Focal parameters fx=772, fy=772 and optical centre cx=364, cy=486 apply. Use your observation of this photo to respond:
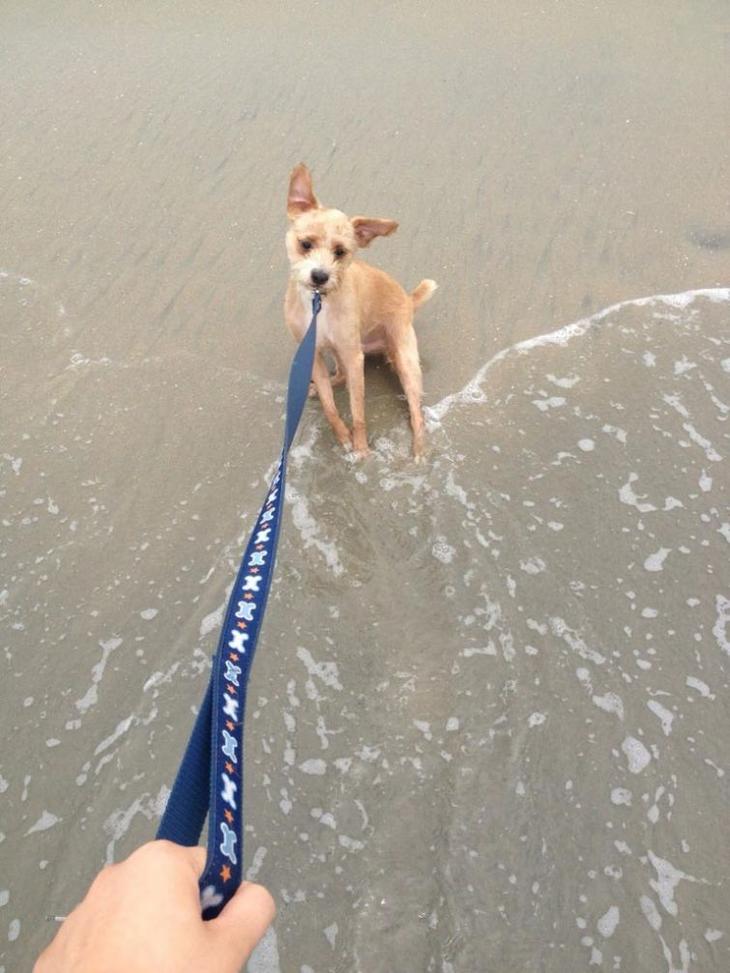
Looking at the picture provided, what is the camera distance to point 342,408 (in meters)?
4.20

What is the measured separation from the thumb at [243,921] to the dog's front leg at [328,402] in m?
2.88

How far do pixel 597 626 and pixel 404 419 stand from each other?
1.56m

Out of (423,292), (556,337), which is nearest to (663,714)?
(556,337)

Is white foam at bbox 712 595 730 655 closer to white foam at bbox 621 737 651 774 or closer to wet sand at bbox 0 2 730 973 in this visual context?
wet sand at bbox 0 2 730 973

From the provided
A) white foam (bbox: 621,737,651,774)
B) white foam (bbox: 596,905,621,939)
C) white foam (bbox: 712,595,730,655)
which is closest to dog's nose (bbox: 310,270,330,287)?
white foam (bbox: 712,595,730,655)

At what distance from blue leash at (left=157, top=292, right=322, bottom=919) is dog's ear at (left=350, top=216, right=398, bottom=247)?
7.99 ft

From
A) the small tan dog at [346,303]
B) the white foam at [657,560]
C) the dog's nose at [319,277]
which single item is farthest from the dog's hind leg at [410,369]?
the white foam at [657,560]

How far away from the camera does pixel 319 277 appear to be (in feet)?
11.3

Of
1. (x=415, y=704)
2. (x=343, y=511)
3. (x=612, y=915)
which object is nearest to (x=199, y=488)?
(x=343, y=511)

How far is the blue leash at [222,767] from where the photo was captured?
99 cm

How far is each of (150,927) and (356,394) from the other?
10.4 feet

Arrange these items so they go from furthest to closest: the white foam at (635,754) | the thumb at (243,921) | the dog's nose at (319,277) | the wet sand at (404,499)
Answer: the dog's nose at (319,277), the white foam at (635,754), the wet sand at (404,499), the thumb at (243,921)

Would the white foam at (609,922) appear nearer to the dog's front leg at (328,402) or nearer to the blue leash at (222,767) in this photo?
the blue leash at (222,767)

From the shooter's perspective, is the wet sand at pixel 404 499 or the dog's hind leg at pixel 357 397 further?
the dog's hind leg at pixel 357 397
